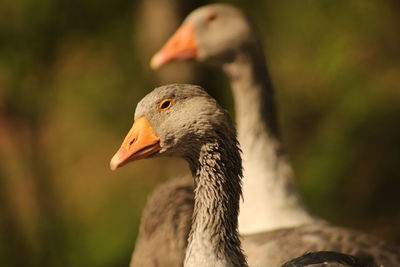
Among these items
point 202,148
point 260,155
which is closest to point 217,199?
point 202,148

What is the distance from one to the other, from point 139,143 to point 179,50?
267 centimetres

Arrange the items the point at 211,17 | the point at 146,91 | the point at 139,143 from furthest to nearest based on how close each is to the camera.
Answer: the point at 146,91
the point at 211,17
the point at 139,143

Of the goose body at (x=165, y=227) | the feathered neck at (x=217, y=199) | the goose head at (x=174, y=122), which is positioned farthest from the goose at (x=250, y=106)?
the goose head at (x=174, y=122)

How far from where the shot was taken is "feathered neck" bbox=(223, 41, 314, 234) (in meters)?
5.34

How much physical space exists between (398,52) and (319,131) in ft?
5.80

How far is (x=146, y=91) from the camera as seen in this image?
10180 millimetres

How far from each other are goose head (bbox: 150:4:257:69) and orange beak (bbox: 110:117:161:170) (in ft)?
8.21

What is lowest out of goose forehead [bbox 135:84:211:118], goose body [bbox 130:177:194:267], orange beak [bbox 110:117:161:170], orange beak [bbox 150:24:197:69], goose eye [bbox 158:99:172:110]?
goose body [bbox 130:177:194:267]

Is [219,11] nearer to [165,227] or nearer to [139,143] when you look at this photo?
[165,227]

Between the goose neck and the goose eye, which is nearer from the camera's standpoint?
the goose eye

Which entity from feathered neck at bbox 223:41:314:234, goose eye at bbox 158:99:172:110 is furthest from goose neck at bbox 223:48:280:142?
goose eye at bbox 158:99:172:110

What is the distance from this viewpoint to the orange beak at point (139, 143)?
11.5 feet

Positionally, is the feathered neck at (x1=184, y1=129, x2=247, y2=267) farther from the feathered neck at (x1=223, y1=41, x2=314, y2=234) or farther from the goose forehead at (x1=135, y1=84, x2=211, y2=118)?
the feathered neck at (x1=223, y1=41, x2=314, y2=234)

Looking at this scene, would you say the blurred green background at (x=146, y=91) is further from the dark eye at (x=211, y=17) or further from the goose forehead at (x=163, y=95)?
the goose forehead at (x=163, y=95)
